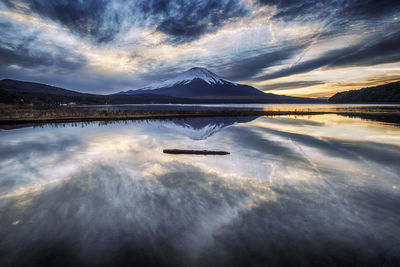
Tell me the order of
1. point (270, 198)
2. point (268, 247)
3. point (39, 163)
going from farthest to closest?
1. point (39, 163)
2. point (270, 198)
3. point (268, 247)

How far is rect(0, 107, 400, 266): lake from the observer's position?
4496mm

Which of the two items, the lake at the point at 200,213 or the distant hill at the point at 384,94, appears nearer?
the lake at the point at 200,213

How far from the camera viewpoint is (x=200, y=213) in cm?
627

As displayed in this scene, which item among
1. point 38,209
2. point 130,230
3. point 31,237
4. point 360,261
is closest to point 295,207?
point 360,261

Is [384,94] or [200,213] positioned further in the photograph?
[384,94]

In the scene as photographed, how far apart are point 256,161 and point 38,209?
453 inches

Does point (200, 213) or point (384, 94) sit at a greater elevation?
point (384, 94)

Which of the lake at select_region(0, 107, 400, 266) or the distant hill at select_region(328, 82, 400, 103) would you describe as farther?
the distant hill at select_region(328, 82, 400, 103)

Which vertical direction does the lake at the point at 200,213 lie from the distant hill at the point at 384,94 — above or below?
below

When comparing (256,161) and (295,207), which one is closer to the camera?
(295,207)

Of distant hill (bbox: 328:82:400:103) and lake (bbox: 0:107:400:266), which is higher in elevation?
distant hill (bbox: 328:82:400:103)

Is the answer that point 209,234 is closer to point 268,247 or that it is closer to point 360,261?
point 268,247

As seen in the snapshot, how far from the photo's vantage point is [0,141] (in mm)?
18953

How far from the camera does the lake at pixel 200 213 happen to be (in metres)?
4.50
